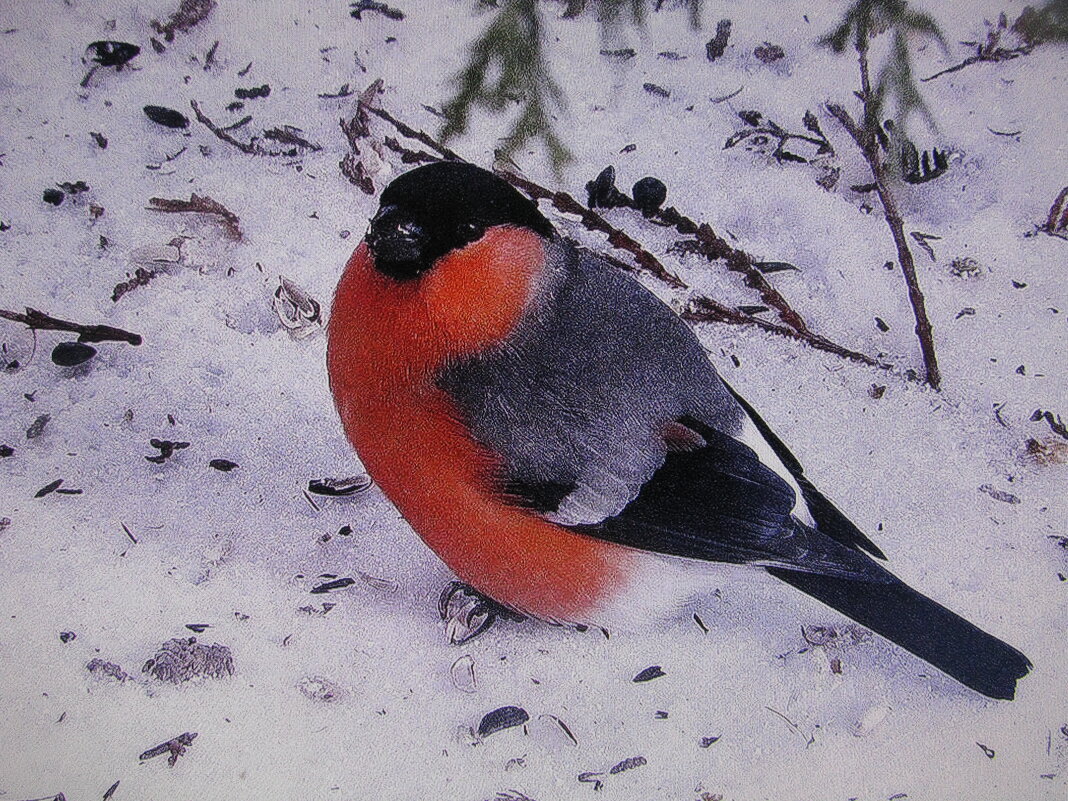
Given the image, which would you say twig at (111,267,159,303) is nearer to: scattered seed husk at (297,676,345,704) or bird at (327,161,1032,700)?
bird at (327,161,1032,700)

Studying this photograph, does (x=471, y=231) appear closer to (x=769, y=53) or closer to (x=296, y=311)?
(x=296, y=311)

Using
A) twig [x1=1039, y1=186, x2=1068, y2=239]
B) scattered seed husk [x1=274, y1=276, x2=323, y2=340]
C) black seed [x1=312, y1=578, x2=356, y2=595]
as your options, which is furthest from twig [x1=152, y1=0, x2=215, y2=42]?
twig [x1=1039, y1=186, x2=1068, y2=239]

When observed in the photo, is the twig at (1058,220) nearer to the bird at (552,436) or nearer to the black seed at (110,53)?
the bird at (552,436)

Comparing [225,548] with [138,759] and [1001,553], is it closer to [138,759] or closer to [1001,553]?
[138,759]

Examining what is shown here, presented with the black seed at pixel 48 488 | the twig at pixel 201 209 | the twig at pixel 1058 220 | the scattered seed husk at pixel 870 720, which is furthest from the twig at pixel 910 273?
the black seed at pixel 48 488

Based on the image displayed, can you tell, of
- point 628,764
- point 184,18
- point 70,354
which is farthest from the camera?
point 184,18

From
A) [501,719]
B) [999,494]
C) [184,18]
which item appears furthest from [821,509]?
[184,18]
